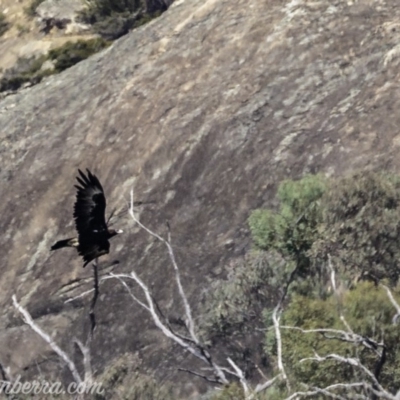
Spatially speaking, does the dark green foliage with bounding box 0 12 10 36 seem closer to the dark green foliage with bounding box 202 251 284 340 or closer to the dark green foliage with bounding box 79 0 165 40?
the dark green foliage with bounding box 79 0 165 40

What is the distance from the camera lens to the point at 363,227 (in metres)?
21.1

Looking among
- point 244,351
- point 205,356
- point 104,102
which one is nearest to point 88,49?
point 104,102

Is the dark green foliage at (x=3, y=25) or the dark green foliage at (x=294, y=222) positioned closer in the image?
the dark green foliage at (x=294, y=222)

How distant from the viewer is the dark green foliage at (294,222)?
20.4m

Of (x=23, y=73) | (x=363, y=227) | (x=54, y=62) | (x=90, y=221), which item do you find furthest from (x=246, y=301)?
(x=23, y=73)

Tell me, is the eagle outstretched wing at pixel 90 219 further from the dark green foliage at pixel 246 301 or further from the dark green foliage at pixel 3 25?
the dark green foliage at pixel 3 25

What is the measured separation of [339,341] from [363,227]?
5.16m

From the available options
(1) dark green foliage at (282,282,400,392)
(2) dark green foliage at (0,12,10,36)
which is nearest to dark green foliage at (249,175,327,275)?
(1) dark green foliage at (282,282,400,392)

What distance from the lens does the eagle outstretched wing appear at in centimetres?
1580

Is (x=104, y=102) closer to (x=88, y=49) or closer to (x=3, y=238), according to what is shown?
(x=3, y=238)

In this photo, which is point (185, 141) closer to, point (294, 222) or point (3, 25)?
point (294, 222)

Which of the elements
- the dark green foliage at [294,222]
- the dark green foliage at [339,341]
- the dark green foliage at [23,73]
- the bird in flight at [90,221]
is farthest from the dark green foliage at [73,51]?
the bird in flight at [90,221]

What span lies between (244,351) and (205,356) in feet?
21.6

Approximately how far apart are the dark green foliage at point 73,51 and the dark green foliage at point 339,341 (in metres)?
21.1
